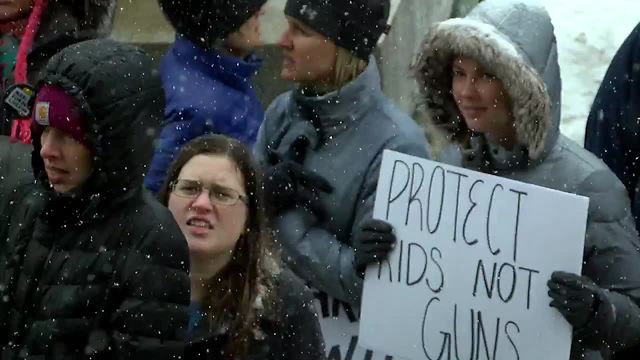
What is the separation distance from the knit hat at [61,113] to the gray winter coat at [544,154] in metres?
1.27

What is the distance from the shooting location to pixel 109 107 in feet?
11.5

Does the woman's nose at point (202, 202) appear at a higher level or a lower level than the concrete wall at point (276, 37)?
higher

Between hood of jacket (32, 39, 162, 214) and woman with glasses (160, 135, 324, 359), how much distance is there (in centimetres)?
32

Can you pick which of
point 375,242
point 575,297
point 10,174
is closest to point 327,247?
point 375,242

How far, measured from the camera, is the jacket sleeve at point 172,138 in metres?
4.57

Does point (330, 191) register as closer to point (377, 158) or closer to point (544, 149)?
point (377, 158)

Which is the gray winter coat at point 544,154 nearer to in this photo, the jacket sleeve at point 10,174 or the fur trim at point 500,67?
the fur trim at point 500,67

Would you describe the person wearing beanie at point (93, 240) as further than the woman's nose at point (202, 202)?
No

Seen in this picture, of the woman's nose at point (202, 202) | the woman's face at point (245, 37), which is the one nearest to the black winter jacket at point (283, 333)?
the woman's nose at point (202, 202)

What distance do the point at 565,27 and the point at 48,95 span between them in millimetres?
5711

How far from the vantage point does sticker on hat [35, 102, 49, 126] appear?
351 centimetres

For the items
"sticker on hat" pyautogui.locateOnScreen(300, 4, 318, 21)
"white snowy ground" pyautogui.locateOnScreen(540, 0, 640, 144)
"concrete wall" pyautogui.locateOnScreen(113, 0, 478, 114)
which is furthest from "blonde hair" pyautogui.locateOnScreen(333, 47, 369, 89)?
"white snowy ground" pyautogui.locateOnScreen(540, 0, 640, 144)

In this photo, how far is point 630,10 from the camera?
8.95 meters

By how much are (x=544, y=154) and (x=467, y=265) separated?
42 centimetres
